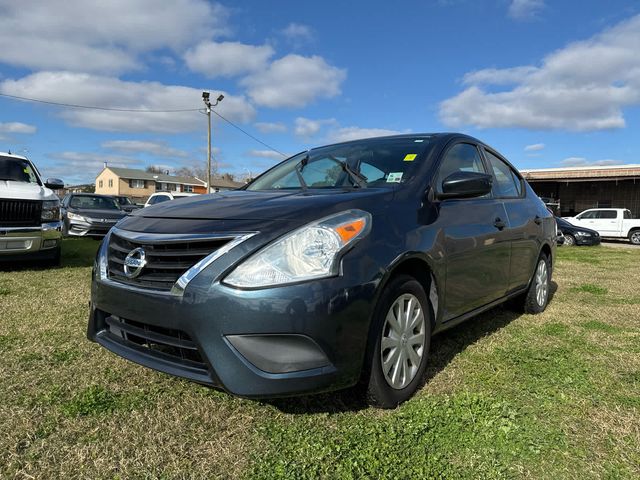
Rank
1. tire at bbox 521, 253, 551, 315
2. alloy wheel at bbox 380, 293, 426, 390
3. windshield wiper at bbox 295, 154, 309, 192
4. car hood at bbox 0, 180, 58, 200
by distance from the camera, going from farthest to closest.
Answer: car hood at bbox 0, 180, 58, 200 < tire at bbox 521, 253, 551, 315 < windshield wiper at bbox 295, 154, 309, 192 < alloy wheel at bbox 380, 293, 426, 390

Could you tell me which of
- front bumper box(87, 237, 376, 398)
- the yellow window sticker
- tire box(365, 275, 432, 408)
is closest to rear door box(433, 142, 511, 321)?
the yellow window sticker

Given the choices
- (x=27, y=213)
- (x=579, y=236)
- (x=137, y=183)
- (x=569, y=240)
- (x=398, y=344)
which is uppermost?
(x=137, y=183)

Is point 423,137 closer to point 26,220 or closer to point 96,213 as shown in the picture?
point 26,220

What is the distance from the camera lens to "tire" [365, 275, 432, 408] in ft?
7.59

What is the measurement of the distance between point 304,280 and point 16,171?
732 centimetres

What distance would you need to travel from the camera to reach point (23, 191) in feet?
21.7

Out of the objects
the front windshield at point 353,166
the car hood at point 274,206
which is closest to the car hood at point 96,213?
the front windshield at point 353,166

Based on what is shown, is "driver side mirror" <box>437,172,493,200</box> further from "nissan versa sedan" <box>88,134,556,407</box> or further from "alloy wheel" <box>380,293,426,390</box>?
"alloy wheel" <box>380,293,426,390</box>

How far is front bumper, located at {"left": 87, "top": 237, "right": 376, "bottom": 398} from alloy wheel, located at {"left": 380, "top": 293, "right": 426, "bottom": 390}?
26cm

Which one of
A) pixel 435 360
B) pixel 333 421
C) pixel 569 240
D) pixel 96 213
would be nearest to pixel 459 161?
pixel 435 360

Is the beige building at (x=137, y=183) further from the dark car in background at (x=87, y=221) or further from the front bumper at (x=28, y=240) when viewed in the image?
the front bumper at (x=28, y=240)

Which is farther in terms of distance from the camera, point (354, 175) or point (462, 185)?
point (354, 175)

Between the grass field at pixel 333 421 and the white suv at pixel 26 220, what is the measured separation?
11.2 ft

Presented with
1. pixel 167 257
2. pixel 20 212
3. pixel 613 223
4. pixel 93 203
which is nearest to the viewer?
pixel 167 257
